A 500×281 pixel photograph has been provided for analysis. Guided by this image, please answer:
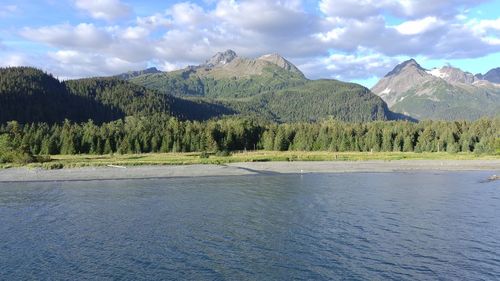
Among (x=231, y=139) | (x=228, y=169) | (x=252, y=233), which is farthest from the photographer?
(x=231, y=139)

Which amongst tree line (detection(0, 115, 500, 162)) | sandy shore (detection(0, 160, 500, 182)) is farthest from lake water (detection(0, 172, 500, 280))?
tree line (detection(0, 115, 500, 162))

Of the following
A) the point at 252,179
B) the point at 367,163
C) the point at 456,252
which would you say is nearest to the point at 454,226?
the point at 456,252

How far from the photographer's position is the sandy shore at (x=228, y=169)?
98062 mm

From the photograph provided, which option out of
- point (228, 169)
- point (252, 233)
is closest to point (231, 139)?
point (228, 169)

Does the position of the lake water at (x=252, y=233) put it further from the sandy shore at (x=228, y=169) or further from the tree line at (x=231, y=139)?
the tree line at (x=231, y=139)

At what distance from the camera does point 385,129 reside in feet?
647

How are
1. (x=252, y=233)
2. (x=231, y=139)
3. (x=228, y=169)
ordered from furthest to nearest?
1. (x=231, y=139)
2. (x=228, y=169)
3. (x=252, y=233)

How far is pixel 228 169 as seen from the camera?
109875 mm

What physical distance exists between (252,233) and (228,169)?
6623 cm

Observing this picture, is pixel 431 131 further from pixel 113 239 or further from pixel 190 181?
pixel 113 239

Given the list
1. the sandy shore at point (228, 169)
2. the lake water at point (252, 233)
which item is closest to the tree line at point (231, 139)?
the sandy shore at point (228, 169)

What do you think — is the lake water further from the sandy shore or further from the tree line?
the tree line

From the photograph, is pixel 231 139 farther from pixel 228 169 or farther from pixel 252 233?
pixel 252 233

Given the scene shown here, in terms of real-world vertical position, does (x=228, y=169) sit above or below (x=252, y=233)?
above
